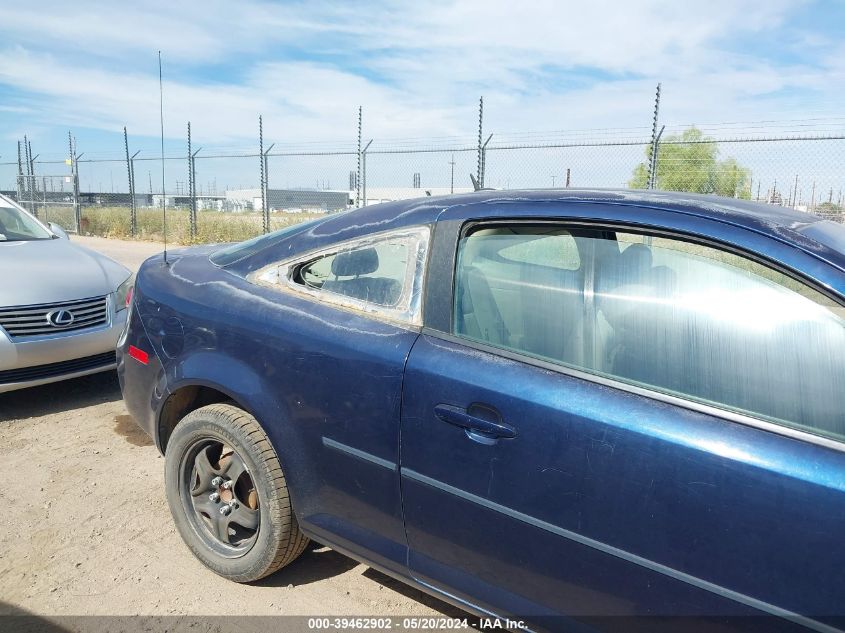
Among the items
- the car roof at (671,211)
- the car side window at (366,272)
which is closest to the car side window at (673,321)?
the car roof at (671,211)

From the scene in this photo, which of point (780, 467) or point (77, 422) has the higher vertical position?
point (780, 467)

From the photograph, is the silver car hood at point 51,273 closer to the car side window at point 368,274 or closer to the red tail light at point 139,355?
the red tail light at point 139,355

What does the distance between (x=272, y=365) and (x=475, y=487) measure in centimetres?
90

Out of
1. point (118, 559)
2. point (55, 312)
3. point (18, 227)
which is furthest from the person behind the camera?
point (18, 227)

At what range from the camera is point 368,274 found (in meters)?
2.28

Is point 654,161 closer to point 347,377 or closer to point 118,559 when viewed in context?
point 347,377

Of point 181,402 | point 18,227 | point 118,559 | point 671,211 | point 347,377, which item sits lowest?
point 118,559

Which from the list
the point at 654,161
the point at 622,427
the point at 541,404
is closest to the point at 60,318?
the point at 541,404

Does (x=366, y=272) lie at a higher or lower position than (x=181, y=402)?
higher

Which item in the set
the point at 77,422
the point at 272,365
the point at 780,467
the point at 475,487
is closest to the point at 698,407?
the point at 780,467

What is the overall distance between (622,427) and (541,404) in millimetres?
225

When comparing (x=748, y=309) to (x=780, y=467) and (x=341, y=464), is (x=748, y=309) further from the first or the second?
(x=341, y=464)

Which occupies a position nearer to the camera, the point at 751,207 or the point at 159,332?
the point at 751,207

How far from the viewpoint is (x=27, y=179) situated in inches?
843
